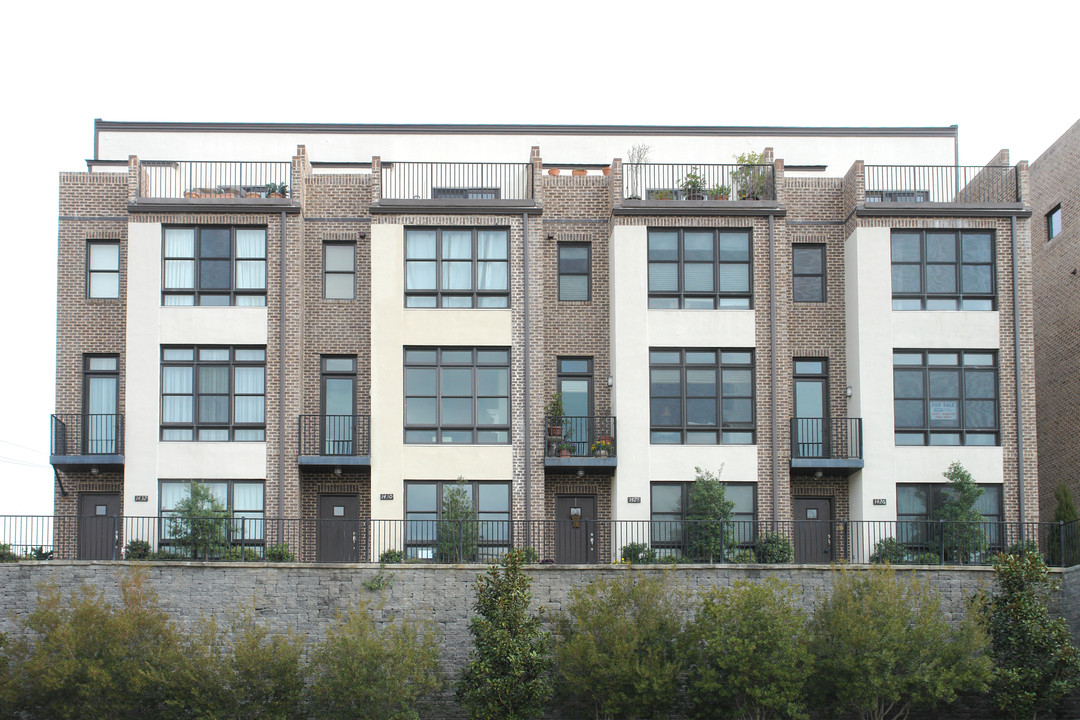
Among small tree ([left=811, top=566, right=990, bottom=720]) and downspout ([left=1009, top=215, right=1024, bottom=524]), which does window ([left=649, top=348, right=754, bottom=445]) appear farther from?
downspout ([left=1009, top=215, right=1024, bottom=524])

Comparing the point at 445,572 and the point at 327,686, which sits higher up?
the point at 445,572

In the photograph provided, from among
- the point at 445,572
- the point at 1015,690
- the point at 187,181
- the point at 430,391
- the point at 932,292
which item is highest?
the point at 187,181

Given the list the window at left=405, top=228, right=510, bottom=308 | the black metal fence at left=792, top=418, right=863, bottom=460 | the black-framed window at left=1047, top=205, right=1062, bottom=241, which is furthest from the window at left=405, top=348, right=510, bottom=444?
the black-framed window at left=1047, top=205, right=1062, bottom=241

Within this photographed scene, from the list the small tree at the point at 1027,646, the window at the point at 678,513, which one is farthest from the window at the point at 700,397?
the small tree at the point at 1027,646

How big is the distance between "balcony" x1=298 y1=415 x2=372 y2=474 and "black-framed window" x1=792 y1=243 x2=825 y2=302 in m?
10.9

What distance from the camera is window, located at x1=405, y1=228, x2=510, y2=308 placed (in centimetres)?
3250

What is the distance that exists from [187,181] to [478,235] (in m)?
7.43

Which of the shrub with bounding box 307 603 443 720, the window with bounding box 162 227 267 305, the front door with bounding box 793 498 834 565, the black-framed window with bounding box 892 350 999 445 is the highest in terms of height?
the window with bounding box 162 227 267 305

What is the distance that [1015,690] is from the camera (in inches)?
1060

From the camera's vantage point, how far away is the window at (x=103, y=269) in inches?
1302

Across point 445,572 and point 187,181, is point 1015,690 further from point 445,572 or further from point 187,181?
point 187,181

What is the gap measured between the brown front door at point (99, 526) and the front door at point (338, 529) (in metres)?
4.42

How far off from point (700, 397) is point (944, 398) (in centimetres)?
572

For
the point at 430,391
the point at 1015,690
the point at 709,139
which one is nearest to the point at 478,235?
the point at 430,391
